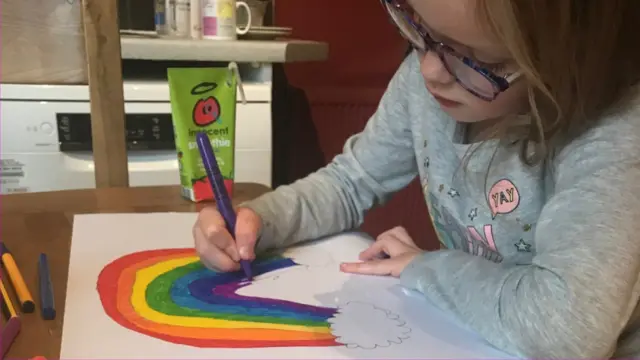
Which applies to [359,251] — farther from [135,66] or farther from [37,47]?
[135,66]

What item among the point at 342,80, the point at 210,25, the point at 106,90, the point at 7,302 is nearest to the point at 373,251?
the point at 7,302

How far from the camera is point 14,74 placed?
1196 millimetres

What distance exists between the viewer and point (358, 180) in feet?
2.80

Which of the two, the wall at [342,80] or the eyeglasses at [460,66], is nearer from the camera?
the eyeglasses at [460,66]

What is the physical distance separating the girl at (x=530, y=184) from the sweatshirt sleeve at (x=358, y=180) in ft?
0.11

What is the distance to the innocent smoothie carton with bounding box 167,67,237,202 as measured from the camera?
34.0 inches

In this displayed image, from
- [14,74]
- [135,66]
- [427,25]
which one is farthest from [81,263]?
[135,66]

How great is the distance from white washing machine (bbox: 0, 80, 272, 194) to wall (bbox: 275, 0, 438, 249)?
0.43 m

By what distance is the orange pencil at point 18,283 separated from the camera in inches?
22.2

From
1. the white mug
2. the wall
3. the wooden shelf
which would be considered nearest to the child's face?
the wooden shelf

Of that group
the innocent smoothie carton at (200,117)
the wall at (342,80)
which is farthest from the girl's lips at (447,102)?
the wall at (342,80)

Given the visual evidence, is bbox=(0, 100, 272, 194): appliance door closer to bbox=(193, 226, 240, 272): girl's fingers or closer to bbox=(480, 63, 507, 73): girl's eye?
bbox=(193, 226, 240, 272): girl's fingers

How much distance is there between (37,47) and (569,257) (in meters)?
0.86

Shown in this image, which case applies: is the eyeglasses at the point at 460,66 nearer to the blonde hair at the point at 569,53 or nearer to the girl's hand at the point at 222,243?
the blonde hair at the point at 569,53
